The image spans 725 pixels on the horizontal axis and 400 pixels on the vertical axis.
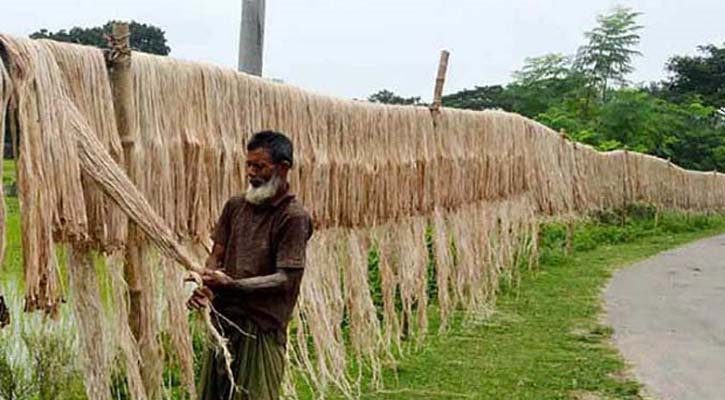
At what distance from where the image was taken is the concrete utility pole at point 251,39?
5.74 metres

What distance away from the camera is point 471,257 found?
307 inches

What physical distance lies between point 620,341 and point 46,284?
6198mm

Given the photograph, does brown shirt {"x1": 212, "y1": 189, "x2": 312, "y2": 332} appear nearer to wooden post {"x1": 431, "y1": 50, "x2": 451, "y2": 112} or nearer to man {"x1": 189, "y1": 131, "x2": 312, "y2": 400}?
man {"x1": 189, "y1": 131, "x2": 312, "y2": 400}

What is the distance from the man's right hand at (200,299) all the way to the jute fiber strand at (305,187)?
0.42 ft

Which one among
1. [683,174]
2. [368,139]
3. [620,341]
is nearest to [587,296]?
[620,341]

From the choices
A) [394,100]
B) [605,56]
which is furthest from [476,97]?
[394,100]

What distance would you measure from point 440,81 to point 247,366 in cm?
375

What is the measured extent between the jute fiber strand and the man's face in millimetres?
372

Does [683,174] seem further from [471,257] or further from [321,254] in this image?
[321,254]

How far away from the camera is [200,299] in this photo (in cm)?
337

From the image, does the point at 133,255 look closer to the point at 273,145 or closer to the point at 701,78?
the point at 273,145

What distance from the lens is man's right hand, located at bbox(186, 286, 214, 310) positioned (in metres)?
3.36

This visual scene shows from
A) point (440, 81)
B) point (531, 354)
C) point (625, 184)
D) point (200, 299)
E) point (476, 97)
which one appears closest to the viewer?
point (200, 299)

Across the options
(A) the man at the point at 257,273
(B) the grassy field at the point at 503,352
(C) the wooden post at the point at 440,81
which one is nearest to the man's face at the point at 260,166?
(A) the man at the point at 257,273
